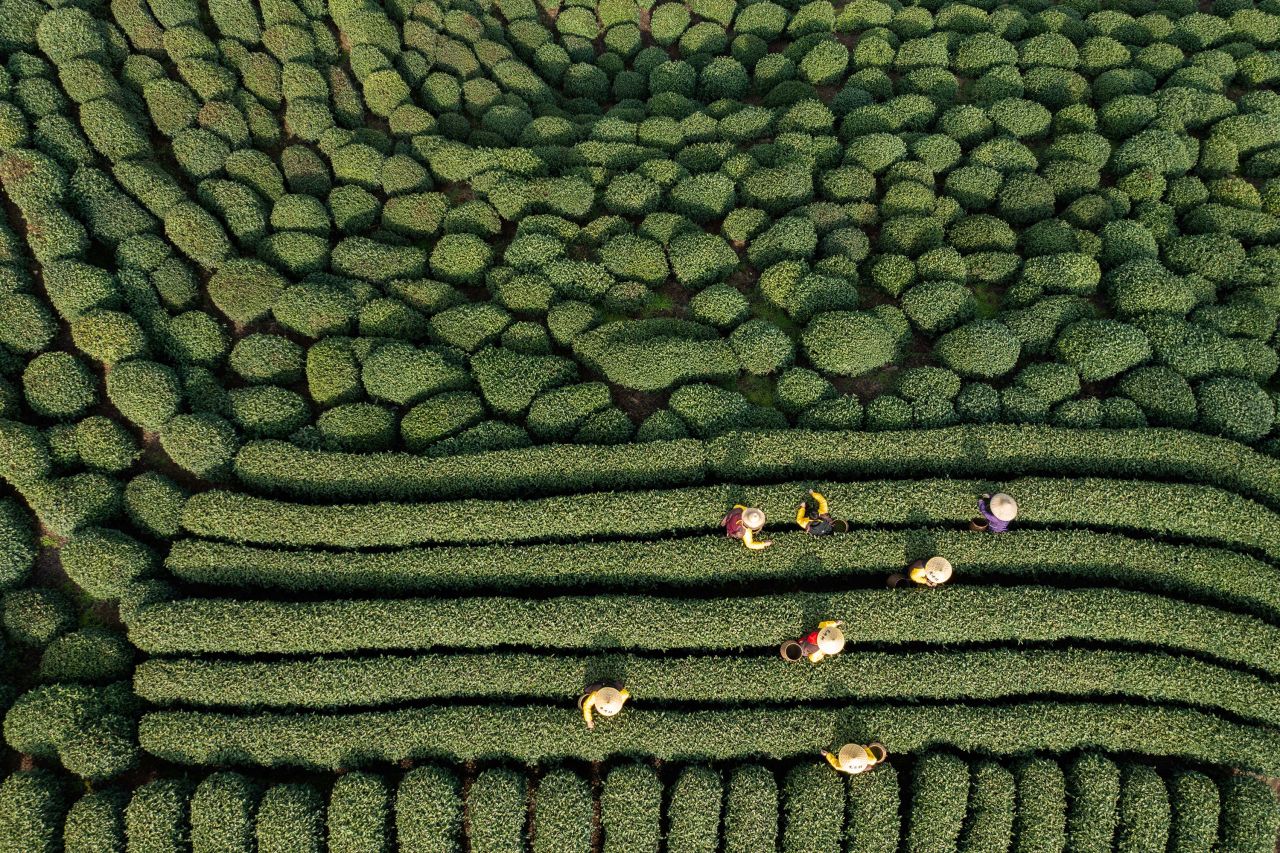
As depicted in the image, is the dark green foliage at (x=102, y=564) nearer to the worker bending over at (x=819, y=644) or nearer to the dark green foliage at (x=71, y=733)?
the dark green foliage at (x=71, y=733)

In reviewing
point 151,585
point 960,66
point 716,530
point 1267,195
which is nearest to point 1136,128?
point 1267,195

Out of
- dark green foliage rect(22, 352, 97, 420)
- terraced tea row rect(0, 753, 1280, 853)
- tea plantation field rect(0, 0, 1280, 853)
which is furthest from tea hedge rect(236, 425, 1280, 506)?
terraced tea row rect(0, 753, 1280, 853)

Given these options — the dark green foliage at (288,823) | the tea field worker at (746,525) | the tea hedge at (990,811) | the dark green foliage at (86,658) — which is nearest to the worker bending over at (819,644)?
the tea field worker at (746,525)

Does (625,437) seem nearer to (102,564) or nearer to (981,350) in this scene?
(981,350)

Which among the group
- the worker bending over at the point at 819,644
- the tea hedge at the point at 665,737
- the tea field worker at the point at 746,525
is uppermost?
the tea field worker at the point at 746,525

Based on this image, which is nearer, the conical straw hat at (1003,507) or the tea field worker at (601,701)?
the tea field worker at (601,701)

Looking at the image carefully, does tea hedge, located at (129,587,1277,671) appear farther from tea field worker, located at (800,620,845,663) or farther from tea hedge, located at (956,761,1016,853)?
tea hedge, located at (956,761,1016,853)
